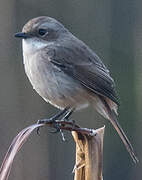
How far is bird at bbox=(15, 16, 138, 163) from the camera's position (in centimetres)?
255

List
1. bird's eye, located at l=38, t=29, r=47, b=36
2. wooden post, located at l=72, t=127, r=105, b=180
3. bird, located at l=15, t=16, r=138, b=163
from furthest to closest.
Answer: bird's eye, located at l=38, t=29, r=47, b=36 → bird, located at l=15, t=16, r=138, b=163 → wooden post, located at l=72, t=127, r=105, b=180

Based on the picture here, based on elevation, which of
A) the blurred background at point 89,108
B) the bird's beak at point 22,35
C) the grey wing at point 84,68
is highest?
the bird's beak at point 22,35

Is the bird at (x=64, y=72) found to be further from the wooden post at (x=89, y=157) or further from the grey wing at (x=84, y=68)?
the wooden post at (x=89, y=157)

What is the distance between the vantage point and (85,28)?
172 inches

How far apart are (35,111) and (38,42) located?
141cm

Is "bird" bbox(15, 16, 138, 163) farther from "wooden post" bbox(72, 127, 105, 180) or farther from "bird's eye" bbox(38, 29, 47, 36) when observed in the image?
"wooden post" bbox(72, 127, 105, 180)

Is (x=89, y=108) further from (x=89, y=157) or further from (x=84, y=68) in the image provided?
(x=89, y=157)

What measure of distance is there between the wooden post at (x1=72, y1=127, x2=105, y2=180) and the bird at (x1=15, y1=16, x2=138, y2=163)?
0.77m

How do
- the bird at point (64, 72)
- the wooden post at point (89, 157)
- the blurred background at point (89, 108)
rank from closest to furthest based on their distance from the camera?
the wooden post at point (89, 157)
the bird at point (64, 72)
the blurred background at point (89, 108)

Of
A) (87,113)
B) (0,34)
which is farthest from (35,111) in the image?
(0,34)

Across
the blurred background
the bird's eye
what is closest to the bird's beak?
the bird's eye

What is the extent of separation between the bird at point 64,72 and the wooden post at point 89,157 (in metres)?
0.77

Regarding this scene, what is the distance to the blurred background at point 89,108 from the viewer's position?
3.89 m

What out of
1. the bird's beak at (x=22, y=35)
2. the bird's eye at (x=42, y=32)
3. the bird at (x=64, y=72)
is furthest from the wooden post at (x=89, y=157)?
the bird's eye at (x=42, y=32)
